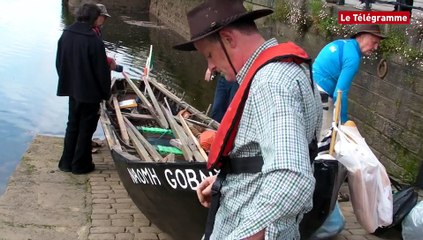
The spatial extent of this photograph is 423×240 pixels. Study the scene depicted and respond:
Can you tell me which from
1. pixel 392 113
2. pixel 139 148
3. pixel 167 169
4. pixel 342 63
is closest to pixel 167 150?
pixel 139 148

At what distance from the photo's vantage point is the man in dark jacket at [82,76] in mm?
5957

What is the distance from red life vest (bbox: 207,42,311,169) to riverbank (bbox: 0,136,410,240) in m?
3.15

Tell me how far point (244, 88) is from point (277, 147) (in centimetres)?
28

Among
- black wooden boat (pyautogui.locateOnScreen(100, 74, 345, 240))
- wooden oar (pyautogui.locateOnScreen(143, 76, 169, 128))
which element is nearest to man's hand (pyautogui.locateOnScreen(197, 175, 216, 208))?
black wooden boat (pyautogui.locateOnScreen(100, 74, 345, 240))

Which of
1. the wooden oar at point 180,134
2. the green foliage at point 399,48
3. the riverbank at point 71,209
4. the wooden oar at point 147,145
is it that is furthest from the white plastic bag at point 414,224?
the green foliage at point 399,48

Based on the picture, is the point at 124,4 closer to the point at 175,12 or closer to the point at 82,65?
the point at 175,12

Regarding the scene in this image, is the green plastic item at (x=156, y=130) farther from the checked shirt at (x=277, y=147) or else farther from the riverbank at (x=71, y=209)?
the checked shirt at (x=277, y=147)

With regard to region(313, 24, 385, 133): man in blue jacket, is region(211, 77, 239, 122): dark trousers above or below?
below

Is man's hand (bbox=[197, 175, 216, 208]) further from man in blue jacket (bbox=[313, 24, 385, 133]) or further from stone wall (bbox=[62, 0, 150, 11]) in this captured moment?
stone wall (bbox=[62, 0, 150, 11])

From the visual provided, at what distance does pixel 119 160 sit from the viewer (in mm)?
4855

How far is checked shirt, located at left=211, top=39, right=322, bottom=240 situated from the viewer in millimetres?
1603

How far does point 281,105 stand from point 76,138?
514 cm

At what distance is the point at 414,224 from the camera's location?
4629 mm

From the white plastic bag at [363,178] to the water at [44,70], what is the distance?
14.0 feet
